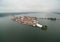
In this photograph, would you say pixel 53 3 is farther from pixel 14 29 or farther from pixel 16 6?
pixel 14 29

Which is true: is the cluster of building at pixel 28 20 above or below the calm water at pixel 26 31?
above

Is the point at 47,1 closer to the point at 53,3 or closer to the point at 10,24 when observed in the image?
the point at 53,3

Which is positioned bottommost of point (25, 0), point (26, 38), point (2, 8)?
point (26, 38)

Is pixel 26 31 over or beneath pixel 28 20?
beneath

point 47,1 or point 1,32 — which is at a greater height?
point 47,1

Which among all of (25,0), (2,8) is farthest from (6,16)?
(25,0)

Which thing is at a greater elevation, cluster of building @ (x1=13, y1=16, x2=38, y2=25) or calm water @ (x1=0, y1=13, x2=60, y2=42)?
cluster of building @ (x1=13, y1=16, x2=38, y2=25)
